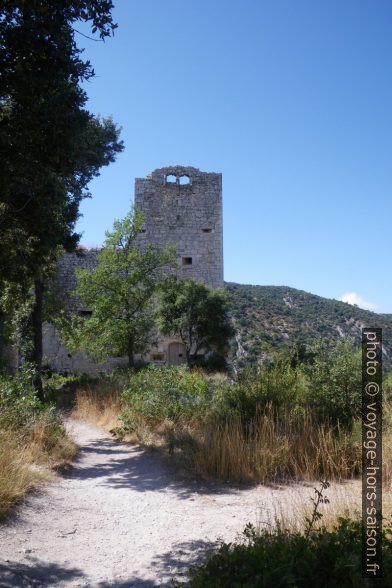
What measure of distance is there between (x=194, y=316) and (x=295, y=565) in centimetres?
1510

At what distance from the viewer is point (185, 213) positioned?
2206cm

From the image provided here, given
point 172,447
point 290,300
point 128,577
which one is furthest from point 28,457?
point 290,300

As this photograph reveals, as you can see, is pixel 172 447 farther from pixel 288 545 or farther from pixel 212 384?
pixel 288 545

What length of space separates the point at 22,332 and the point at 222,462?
453 inches

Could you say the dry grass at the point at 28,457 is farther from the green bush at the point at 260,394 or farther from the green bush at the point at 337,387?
the green bush at the point at 337,387

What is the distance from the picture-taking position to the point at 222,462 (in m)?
5.53

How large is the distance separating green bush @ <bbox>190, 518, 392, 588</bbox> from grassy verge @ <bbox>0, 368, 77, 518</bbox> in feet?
8.22

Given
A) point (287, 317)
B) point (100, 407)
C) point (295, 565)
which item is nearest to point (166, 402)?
point (100, 407)

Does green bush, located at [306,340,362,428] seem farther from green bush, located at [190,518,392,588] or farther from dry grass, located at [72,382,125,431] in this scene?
dry grass, located at [72,382,125,431]

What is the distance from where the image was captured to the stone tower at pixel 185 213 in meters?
21.8

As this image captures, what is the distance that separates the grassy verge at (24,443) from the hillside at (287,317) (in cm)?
1955

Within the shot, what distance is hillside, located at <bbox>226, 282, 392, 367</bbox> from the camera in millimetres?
30641

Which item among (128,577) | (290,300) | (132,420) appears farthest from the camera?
(290,300)

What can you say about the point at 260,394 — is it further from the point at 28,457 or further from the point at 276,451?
the point at 28,457
